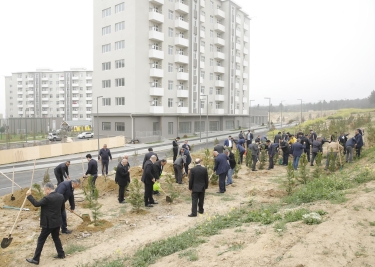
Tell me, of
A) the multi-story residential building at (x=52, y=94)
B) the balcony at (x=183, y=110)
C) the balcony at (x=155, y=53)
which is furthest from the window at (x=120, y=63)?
the multi-story residential building at (x=52, y=94)

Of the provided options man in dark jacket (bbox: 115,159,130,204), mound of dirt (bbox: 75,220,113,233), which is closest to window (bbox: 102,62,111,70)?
man in dark jacket (bbox: 115,159,130,204)

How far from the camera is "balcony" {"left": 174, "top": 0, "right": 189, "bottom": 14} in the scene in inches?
1828

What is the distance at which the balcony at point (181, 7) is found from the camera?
4644 centimetres

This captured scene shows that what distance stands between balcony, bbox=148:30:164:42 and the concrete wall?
14729 mm

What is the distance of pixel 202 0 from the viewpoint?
51.8 m

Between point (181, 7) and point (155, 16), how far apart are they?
6273 millimetres

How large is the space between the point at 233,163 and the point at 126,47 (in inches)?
1289

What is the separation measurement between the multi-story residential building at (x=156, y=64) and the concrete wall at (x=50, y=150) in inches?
227

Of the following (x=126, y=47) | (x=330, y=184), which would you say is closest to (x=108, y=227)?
(x=330, y=184)

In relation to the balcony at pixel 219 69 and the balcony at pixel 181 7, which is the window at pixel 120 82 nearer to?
the balcony at pixel 181 7

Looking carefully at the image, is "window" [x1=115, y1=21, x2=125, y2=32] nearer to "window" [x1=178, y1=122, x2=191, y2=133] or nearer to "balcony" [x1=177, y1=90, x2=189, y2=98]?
"balcony" [x1=177, y1=90, x2=189, y2=98]

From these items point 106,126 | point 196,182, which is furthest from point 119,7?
point 196,182

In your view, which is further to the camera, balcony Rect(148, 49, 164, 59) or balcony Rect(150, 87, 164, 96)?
balcony Rect(150, 87, 164, 96)

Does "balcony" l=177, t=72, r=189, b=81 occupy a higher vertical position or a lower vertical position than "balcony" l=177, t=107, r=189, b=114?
higher
